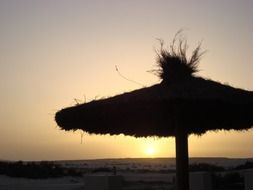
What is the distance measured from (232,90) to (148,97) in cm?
128

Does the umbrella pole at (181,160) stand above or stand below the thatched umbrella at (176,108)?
below

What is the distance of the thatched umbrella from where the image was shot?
→ 26.7 feet

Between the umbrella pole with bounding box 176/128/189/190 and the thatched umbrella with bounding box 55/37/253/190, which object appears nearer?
the thatched umbrella with bounding box 55/37/253/190

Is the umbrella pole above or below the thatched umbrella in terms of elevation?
below

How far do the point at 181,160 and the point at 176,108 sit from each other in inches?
31.8

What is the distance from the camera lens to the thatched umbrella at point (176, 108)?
8125mm

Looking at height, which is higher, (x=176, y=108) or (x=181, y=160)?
(x=176, y=108)

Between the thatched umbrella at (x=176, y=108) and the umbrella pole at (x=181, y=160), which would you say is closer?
the thatched umbrella at (x=176, y=108)

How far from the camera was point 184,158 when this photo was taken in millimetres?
8945

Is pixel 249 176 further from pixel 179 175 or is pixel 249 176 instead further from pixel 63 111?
pixel 63 111

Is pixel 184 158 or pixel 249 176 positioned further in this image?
pixel 249 176

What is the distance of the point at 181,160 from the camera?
352 inches

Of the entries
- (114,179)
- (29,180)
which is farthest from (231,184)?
(29,180)

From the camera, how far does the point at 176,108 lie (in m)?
8.79
